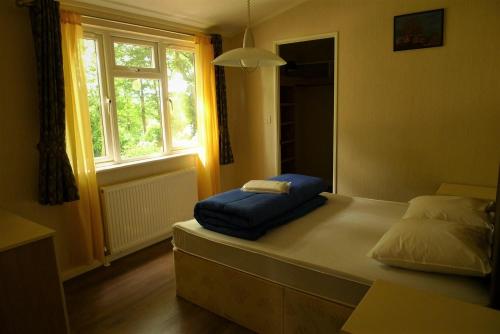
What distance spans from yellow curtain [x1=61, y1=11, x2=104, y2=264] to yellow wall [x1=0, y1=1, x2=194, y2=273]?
214 millimetres

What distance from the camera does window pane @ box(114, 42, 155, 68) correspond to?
324cm

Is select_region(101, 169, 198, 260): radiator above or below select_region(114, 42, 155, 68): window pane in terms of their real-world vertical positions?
below

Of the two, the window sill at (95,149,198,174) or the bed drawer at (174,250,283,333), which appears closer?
the bed drawer at (174,250,283,333)

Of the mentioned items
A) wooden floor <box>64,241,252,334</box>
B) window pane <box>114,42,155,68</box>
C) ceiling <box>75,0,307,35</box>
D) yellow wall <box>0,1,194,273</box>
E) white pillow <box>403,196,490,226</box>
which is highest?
ceiling <box>75,0,307,35</box>

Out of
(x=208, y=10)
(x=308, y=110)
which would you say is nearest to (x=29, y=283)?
(x=208, y=10)

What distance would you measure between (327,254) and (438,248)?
1.78 ft

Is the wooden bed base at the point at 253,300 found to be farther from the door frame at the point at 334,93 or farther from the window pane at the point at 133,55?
the door frame at the point at 334,93

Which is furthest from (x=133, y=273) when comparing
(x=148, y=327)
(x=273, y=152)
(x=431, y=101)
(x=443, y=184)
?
(x=431, y=101)

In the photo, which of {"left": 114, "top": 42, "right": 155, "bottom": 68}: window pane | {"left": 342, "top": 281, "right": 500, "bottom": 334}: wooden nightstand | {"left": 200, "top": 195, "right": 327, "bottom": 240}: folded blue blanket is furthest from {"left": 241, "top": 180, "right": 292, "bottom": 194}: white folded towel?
{"left": 114, "top": 42, "right": 155, "bottom": 68}: window pane

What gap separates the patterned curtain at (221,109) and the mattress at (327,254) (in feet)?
6.09

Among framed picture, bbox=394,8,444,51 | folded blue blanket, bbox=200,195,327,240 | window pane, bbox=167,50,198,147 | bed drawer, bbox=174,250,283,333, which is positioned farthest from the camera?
window pane, bbox=167,50,198,147

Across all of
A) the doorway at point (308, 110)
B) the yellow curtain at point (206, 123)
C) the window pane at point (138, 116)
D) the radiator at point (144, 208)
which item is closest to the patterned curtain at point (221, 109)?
the yellow curtain at point (206, 123)

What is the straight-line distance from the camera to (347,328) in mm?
1054

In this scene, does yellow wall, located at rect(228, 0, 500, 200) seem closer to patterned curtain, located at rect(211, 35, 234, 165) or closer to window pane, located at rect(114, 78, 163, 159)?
patterned curtain, located at rect(211, 35, 234, 165)
